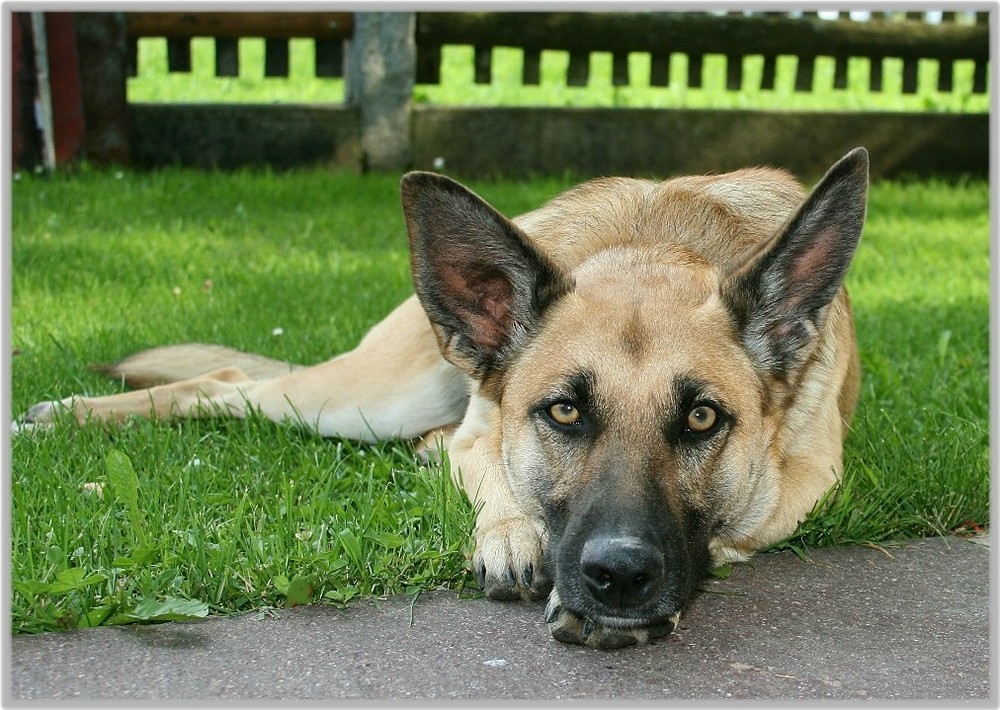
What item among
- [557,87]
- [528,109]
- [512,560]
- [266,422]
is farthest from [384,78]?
[512,560]

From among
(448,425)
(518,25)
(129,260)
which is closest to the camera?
(448,425)

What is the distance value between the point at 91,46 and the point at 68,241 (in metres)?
2.59

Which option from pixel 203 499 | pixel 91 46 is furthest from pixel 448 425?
pixel 91 46

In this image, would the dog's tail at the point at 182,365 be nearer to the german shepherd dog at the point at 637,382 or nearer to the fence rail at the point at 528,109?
the german shepherd dog at the point at 637,382

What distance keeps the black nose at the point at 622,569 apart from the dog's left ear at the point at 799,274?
86cm

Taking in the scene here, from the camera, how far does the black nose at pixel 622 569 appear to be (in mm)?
2848

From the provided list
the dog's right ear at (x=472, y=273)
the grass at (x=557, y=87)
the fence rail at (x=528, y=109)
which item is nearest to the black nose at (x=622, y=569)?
the dog's right ear at (x=472, y=273)

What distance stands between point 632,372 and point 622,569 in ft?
1.84

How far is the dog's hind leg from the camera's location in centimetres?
454

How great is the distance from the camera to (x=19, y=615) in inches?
118

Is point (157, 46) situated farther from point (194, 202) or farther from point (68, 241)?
point (68, 241)

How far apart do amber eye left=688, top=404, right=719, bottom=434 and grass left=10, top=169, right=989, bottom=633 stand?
0.74m

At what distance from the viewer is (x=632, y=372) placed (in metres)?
3.15

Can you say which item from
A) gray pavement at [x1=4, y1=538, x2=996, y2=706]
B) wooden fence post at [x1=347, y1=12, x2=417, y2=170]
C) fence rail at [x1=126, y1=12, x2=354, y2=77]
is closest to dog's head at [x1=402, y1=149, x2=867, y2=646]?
gray pavement at [x1=4, y1=538, x2=996, y2=706]
